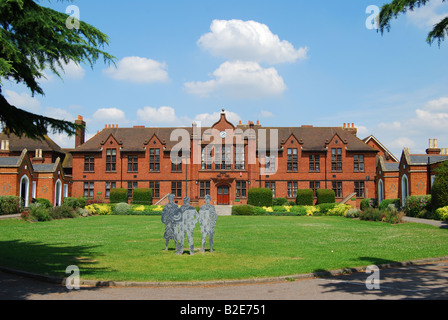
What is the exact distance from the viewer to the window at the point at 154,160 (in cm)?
5119

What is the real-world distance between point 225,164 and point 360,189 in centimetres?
1693

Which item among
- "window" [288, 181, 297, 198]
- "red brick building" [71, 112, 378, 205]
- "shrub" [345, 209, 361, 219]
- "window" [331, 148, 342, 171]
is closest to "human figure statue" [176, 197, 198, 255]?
"shrub" [345, 209, 361, 219]

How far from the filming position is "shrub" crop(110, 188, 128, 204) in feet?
157

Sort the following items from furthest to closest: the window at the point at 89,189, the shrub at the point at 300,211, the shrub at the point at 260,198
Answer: the window at the point at 89,189
the shrub at the point at 260,198
the shrub at the point at 300,211

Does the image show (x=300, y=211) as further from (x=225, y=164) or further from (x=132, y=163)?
(x=132, y=163)

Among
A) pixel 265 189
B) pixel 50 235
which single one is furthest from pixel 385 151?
pixel 50 235

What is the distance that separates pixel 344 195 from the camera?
49812 mm

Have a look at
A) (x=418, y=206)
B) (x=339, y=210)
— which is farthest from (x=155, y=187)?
(x=418, y=206)

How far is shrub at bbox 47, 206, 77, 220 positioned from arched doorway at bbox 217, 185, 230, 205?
60.0 ft

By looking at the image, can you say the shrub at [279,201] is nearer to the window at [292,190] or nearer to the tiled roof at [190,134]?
the window at [292,190]

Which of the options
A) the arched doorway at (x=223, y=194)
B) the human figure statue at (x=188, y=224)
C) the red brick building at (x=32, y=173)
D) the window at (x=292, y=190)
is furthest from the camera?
the window at (x=292, y=190)

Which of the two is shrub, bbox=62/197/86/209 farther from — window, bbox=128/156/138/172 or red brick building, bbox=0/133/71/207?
window, bbox=128/156/138/172

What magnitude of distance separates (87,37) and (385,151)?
59.9 meters

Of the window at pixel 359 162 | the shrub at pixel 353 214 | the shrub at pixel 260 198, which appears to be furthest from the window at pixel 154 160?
the shrub at pixel 353 214
